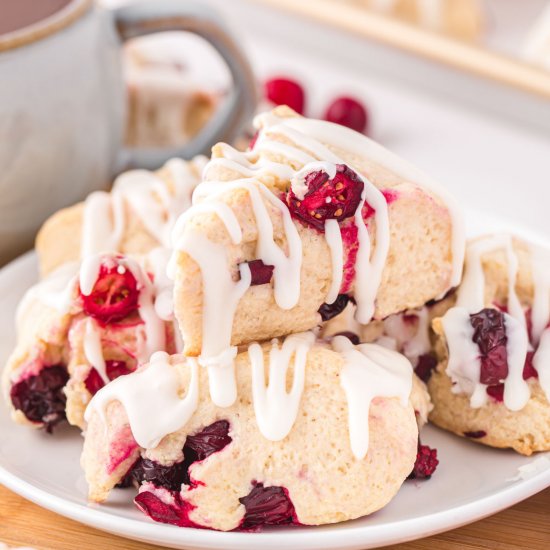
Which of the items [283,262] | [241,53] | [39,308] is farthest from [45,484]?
[241,53]

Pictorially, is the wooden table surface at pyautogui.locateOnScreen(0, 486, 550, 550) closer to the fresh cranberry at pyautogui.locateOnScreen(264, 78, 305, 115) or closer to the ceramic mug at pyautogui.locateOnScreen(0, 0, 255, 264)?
the ceramic mug at pyautogui.locateOnScreen(0, 0, 255, 264)

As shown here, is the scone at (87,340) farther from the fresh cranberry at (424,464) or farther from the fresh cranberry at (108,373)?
the fresh cranberry at (424,464)

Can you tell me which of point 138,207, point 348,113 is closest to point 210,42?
point 138,207

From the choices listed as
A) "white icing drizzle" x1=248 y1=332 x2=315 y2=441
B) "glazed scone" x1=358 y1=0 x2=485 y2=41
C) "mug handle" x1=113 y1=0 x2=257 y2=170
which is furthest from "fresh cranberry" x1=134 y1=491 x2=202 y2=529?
"glazed scone" x1=358 y1=0 x2=485 y2=41

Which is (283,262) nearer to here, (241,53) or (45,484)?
(45,484)

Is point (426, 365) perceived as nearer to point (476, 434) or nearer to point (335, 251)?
point (476, 434)

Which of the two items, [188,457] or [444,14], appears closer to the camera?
[188,457]
